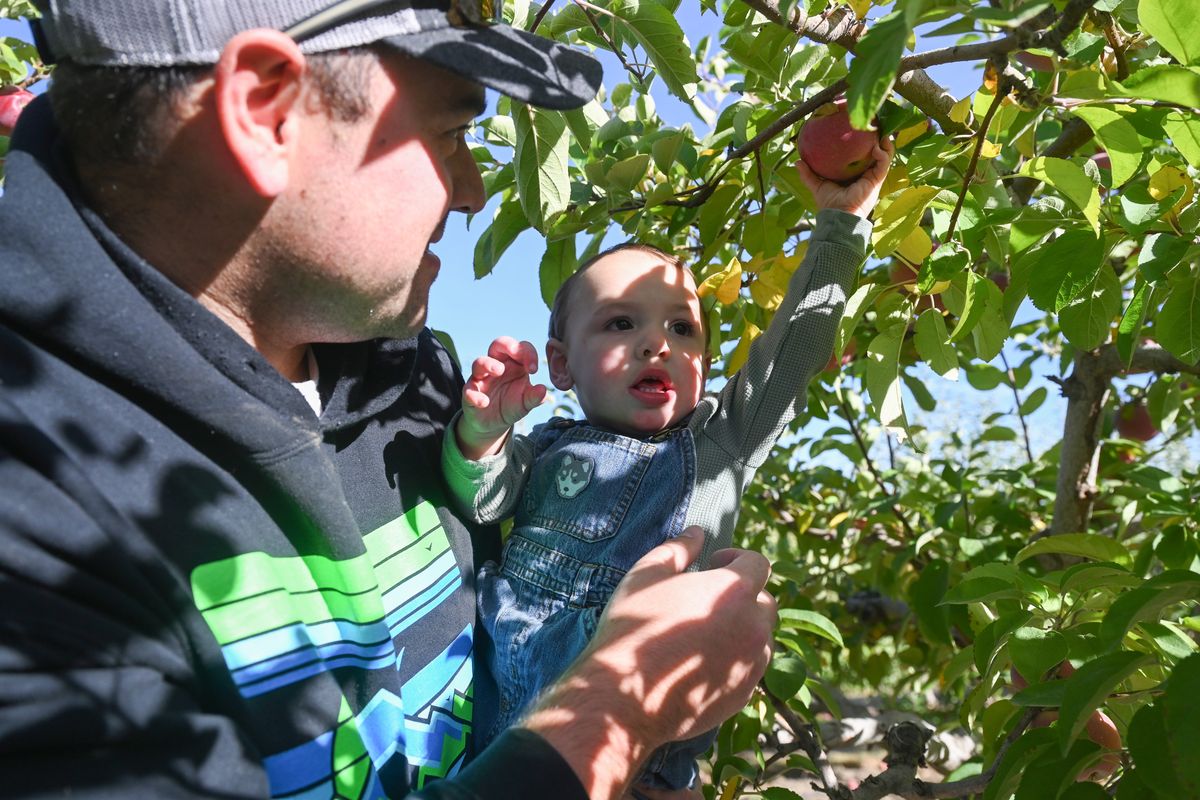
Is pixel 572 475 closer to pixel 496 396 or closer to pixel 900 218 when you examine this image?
pixel 496 396

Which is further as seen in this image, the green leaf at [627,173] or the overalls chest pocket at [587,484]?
the green leaf at [627,173]

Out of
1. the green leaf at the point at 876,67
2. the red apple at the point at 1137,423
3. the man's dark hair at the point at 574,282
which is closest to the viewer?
the green leaf at the point at 876,67

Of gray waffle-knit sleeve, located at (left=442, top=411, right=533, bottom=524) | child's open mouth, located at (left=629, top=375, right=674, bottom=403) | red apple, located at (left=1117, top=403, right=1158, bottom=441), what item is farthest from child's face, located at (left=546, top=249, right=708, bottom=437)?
red apple, located at (left=1117, top=403, right=1158, bottom=441)

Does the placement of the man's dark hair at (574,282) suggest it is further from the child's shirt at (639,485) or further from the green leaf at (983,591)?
the green leaf at (983,591)

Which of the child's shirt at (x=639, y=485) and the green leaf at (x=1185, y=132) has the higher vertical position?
the green leaf at (x=1185, y=132)

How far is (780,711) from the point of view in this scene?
187cm

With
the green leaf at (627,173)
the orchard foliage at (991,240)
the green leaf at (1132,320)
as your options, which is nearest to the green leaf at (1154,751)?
the orchard foliage at (991,240)

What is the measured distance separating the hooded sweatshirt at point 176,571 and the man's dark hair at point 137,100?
46mm

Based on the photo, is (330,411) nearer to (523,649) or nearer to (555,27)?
(523,649)

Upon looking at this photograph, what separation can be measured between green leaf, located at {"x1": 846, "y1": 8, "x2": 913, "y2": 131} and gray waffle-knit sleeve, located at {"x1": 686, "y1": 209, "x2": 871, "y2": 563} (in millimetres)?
675

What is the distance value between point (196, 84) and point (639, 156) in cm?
93

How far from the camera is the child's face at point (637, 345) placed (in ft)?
5.85

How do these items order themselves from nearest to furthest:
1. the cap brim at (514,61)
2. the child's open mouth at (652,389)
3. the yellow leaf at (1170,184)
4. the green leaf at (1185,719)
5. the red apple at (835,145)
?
the green leaf at (1185,719) → the cap brim at (514,61) → the yellow leaf at (1170,184) → the red apple at (835,145) → the child's open mouth at (652,389)

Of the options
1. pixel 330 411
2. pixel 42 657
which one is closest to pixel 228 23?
pixel 330 411
